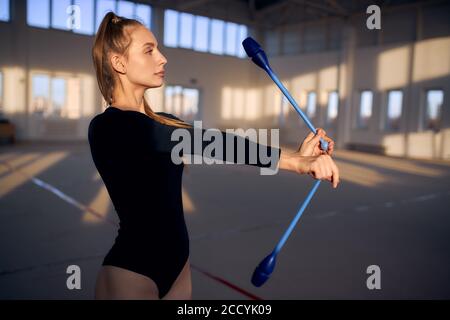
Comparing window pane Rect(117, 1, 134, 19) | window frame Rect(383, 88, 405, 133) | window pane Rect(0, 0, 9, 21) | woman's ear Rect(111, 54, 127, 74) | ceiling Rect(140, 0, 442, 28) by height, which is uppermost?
ceiling Rect(140, 0, 442, 28)

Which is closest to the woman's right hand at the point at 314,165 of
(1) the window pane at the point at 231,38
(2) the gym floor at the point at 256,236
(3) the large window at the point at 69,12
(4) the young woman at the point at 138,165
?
(4) the young woman at the point at 138,165

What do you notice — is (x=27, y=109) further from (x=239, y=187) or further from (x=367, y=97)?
(x=367, y=97)

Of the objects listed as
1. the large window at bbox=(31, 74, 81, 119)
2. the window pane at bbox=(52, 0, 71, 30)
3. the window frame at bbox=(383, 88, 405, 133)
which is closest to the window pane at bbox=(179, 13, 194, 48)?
the window pane at bbox=(52, 0, 71, 30)

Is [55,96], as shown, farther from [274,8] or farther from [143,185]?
[143,185]

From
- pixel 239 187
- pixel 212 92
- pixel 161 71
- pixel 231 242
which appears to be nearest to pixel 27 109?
pixel 212 92

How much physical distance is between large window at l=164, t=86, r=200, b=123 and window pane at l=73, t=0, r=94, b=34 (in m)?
4.23

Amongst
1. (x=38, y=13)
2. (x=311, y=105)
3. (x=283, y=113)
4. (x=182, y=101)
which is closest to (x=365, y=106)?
(x=311, y=105)

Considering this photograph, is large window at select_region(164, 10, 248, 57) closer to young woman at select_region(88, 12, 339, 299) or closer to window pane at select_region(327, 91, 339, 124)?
window pane at select_region(327, 91, 339, 124)

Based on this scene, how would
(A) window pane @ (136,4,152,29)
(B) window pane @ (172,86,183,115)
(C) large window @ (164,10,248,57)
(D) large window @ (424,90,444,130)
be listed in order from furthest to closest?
1. (B) window pane @ (172,86,183,115)
2. (C) large window @ (164,10,248,57)
3. (A) window pane @ (136,4,152,29)
4. (D) large window @ (424,90,444,130)

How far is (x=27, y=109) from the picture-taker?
49.3 ft

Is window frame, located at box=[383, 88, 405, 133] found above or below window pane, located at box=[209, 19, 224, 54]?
below

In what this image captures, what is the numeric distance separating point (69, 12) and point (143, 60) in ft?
54.5

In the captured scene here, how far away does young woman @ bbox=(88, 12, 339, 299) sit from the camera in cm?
107

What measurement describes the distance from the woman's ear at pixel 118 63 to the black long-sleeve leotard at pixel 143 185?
0.16m
